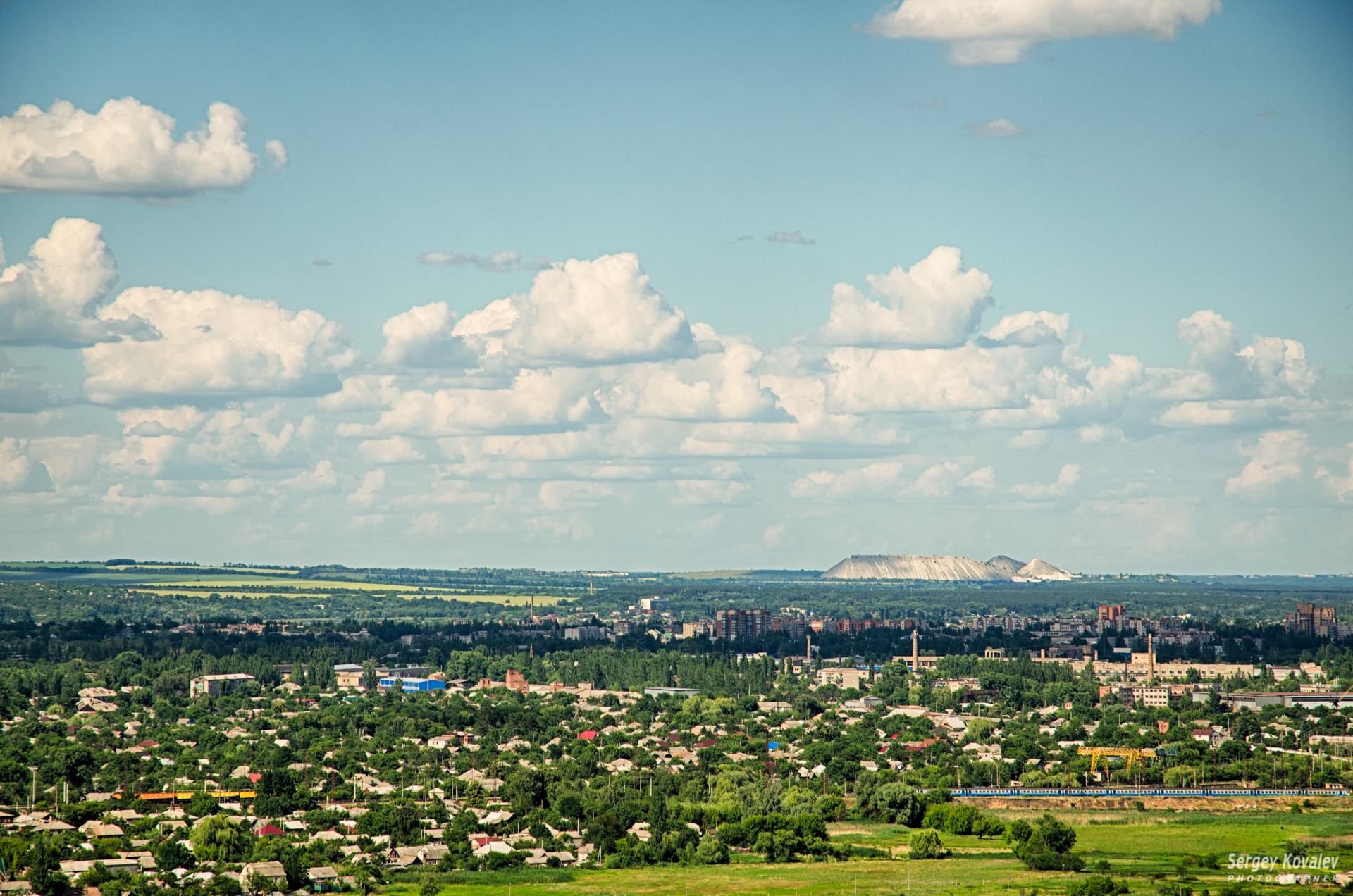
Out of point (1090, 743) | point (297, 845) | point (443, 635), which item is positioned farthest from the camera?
point (443, 635)

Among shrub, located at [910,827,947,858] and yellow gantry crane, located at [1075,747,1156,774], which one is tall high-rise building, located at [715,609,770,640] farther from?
shrub, located at [910,827,947,858]

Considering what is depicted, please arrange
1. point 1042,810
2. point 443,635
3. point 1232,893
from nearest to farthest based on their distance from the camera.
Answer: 1. point 1232,893
2. point 1042,810
3. point 443,635

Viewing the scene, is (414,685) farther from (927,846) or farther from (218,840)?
(927,846)

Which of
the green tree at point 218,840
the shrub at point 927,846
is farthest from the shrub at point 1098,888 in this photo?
the green tree at point 218,840

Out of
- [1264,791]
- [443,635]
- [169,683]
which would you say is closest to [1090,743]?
[1264,791]

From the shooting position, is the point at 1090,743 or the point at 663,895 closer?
the point at 663,895

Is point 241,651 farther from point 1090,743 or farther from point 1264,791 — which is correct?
point 1264,791

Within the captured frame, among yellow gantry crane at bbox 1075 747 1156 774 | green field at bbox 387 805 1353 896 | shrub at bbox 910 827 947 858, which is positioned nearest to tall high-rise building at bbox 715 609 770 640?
yellow gantry crane at bbox 1075 747 1156 774
